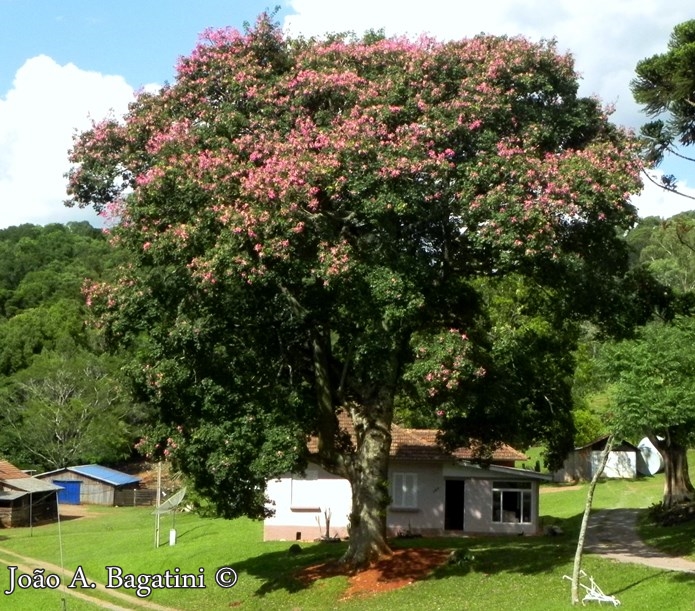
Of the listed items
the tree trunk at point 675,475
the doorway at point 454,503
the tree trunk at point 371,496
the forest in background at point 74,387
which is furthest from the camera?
the forest in background at point 74,387

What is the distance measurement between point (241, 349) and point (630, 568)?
10.5 meters

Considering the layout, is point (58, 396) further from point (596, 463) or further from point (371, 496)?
point (371, 496)

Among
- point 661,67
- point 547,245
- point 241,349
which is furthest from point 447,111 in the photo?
point 241,349

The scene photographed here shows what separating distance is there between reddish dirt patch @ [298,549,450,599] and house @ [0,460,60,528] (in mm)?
38541

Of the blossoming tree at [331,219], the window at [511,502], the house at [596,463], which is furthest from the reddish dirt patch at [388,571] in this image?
the house at [596,463]

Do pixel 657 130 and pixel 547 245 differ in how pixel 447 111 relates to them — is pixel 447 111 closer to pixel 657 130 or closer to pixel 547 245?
pixel 547 245

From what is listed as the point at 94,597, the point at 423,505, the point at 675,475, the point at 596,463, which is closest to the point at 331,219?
the point at 94,597

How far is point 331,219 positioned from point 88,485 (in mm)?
59227

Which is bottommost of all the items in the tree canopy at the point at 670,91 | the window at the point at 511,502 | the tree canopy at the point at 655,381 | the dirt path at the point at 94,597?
the dirt path at the point at 94,597

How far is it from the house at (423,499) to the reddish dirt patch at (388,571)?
10100 mm

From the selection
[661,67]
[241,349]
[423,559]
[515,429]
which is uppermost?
[661,67]

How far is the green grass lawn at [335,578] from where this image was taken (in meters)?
20.8

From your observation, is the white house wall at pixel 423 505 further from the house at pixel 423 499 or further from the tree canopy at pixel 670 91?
the tree canopy at pixel 670 91

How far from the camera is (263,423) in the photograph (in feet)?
75.0
